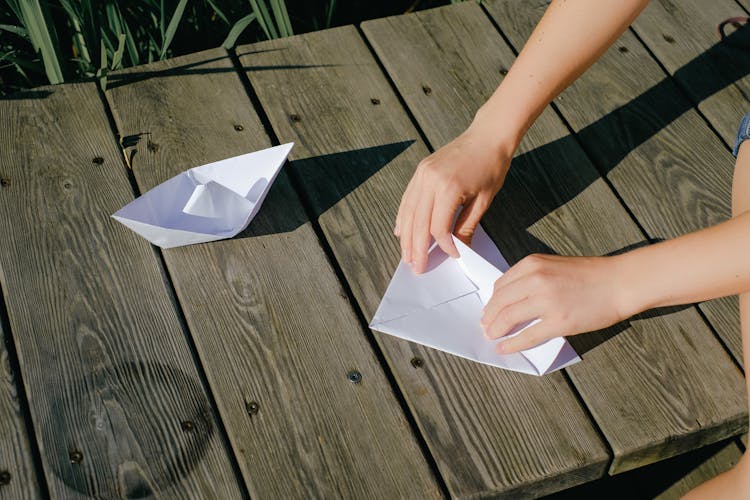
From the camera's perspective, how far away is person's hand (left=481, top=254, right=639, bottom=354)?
1.07 m

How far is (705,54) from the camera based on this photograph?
5.08 ft

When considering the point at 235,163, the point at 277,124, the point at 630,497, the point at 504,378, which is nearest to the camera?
the point at 504,378

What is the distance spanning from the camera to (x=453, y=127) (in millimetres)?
1365

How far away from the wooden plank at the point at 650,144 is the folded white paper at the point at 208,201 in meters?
0.57

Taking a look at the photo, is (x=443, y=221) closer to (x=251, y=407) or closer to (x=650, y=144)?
(x=251, y=407)

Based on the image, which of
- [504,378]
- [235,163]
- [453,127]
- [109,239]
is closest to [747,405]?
[504,378]

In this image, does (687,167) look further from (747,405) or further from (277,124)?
(277,124)

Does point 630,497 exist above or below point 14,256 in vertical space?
below

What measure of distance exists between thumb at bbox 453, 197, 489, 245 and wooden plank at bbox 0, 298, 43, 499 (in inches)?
25.2

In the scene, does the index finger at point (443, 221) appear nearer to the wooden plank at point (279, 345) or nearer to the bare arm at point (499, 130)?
the bare arm at point (499, 130)

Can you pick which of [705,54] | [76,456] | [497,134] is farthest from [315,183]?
[705,54]

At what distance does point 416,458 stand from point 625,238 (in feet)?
1.66

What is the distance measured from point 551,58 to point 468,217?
287 mm

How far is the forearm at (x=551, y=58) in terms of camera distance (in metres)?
1.21
